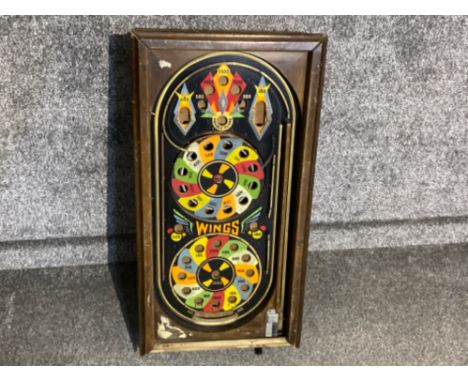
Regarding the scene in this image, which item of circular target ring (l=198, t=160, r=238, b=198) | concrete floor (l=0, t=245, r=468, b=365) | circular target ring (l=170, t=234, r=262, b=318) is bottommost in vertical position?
concrete floor (l=0, t=245, r=468, b=365)

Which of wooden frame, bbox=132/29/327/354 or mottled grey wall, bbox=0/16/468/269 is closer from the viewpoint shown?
wooden frame, bbox=132/29/327/354

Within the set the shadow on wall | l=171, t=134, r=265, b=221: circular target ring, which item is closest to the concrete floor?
the shadow on wall

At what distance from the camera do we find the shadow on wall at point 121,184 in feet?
2.67

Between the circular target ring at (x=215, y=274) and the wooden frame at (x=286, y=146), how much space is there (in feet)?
0.14

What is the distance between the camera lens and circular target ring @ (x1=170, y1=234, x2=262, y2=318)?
0.76 m

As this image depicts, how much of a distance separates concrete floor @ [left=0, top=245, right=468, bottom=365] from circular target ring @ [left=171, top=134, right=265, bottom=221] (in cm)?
23

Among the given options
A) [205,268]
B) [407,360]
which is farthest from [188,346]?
[407,360]

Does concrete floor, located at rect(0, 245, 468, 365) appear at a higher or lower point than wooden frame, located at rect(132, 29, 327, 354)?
lower

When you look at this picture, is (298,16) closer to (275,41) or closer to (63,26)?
(275,41)

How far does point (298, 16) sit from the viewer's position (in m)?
0.81

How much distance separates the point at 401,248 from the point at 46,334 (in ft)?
2.20

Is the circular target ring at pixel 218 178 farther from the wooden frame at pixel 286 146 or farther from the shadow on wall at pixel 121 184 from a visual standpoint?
the shadow on wall at pixel 121 184

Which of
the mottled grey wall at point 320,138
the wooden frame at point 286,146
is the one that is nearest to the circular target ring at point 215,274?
the wooden frame at point 286,146

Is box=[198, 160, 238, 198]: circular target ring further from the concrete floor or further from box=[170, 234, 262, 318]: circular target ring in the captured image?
the concrete floor
